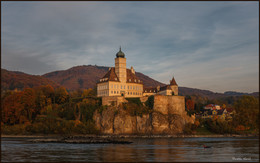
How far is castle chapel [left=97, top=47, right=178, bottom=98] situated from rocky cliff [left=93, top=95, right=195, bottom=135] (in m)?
6.68

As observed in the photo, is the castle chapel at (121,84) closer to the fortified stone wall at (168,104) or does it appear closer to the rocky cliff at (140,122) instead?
the fortified stone wall at (168,104)

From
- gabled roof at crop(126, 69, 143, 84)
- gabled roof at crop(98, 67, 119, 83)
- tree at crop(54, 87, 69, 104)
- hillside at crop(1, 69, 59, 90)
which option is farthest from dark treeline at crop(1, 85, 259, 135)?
hillside at crop(1, 69, 59, 90)

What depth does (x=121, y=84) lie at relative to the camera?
79812mm

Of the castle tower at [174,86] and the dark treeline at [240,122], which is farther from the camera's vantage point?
the castle tower at [174,86]

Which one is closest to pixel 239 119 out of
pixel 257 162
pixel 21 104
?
pixel 257 162

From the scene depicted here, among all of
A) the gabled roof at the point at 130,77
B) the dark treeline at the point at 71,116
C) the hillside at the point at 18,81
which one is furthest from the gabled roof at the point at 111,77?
the hillside at the point at 18,81

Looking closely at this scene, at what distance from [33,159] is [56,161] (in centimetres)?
311

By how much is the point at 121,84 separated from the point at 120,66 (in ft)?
16.0

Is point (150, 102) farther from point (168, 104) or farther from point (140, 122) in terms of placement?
point (140, 122)

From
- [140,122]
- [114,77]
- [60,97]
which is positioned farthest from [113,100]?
[60,97]

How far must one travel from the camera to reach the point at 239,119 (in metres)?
76.9

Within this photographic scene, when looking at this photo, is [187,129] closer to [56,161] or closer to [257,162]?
[257,162]

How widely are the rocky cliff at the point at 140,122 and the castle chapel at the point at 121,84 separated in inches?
263

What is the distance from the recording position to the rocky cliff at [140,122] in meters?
71.1
